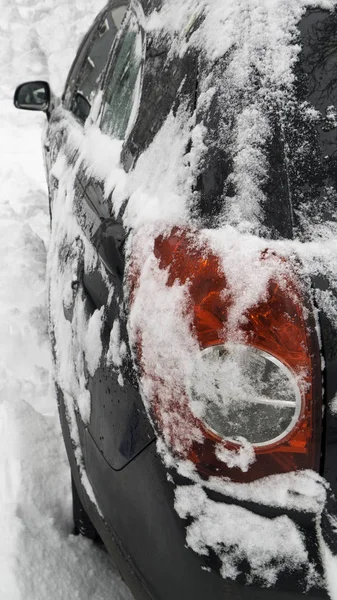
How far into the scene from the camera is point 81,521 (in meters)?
2.12

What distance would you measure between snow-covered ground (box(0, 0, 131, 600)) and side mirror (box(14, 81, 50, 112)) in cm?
99

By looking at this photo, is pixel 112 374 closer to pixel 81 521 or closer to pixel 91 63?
pixel 81 521

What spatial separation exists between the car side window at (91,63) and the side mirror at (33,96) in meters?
0.16

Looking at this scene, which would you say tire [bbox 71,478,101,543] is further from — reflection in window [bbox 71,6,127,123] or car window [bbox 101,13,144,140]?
reflection in window [bbox 71,6,127,123]

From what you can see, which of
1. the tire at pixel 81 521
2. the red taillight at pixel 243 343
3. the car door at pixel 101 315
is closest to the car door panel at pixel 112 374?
the car door at pixel 101 315

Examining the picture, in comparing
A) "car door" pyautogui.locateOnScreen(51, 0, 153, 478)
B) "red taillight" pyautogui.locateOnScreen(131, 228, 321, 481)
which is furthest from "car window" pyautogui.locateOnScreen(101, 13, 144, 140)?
"red taillight" pyautogui.locateOnScreen(131, 228, 321, 481)

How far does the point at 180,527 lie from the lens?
131cm

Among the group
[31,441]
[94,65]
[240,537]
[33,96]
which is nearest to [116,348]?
[240,537]

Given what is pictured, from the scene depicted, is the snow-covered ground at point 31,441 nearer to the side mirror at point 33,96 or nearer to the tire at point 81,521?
the tire at point 81,521

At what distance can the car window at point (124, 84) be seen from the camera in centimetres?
202

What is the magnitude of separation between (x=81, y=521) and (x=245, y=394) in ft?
3.87

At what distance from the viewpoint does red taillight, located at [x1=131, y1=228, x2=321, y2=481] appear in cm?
119

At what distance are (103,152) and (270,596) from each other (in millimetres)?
1516

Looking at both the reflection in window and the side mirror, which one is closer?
the reflection in window
